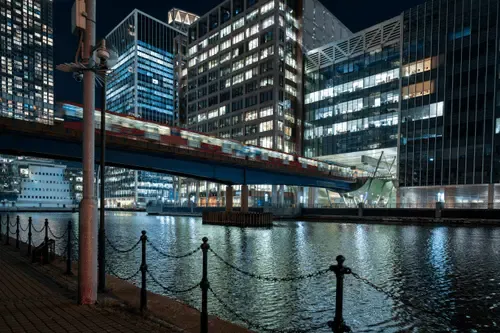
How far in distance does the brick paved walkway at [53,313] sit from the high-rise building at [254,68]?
7737 centimetres

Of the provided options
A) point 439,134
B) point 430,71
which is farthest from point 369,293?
point 430,71

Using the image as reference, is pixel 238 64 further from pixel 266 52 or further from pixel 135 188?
pixel 135 188

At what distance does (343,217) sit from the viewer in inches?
2092

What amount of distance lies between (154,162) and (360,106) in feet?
167

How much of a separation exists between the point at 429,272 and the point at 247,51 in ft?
298

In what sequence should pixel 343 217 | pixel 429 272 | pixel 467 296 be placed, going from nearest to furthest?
pixel 467 296 → pixel 429 272 → pixel 343 217

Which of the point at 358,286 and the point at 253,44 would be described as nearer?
the point at 358,286

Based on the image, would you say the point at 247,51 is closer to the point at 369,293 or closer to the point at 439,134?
the point at 439,134

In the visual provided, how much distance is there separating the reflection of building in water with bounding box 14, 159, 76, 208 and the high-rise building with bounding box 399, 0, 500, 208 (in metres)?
124

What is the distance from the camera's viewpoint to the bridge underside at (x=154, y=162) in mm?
28438

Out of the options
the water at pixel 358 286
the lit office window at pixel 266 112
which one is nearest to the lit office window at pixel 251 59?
the lit office window at pixel 266 112

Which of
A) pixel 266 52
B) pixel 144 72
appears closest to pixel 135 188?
pixel 144 72

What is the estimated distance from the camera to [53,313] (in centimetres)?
652

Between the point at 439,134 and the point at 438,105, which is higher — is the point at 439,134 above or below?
below
